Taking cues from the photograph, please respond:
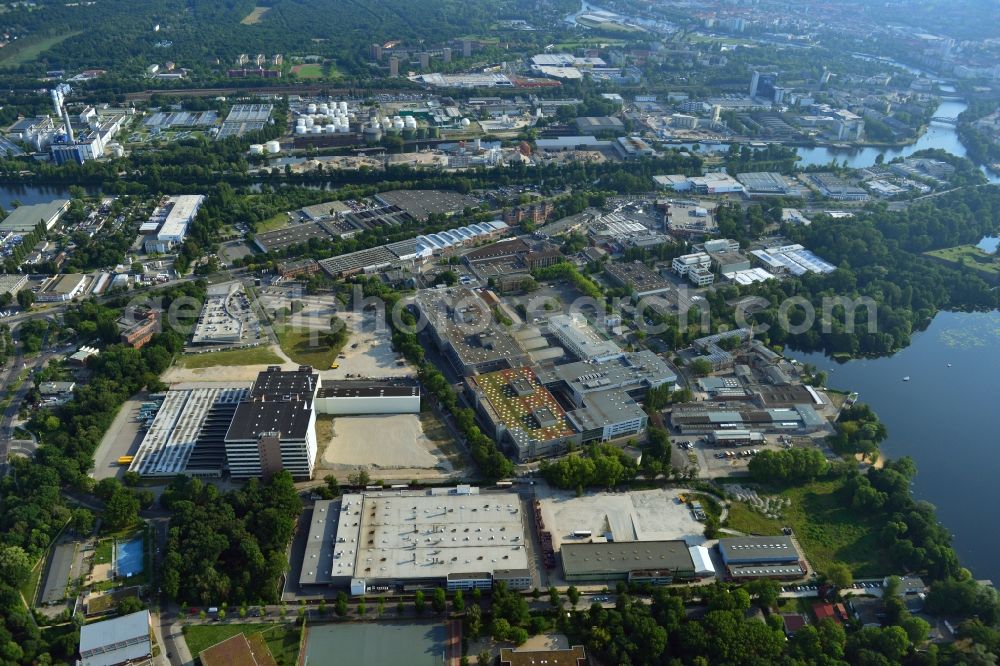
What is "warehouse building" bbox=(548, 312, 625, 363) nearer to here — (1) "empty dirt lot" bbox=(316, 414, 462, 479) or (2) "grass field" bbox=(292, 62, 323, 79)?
(1) "empty dirt lot" bbox=(316, 414, 462, 479)

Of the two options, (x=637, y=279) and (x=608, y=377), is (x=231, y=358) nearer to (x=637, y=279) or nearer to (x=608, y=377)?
(x=608, y=377)

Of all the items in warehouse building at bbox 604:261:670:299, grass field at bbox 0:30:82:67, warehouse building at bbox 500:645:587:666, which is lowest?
warehouse building at bbox 500:645:587:666

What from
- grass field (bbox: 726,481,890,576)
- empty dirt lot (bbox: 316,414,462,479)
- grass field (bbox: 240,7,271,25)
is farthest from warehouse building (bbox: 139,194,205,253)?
grass field (bbox: 240,7,271,25)

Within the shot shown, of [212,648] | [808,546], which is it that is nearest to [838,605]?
[808,546]

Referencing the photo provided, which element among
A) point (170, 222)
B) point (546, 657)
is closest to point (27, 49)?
point (170, 222)

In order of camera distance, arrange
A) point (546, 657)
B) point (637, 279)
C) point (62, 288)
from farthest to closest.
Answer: point (637, 279)
point (62, 288)
point (546, 657)

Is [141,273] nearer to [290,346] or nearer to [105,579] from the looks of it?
[290,346]
